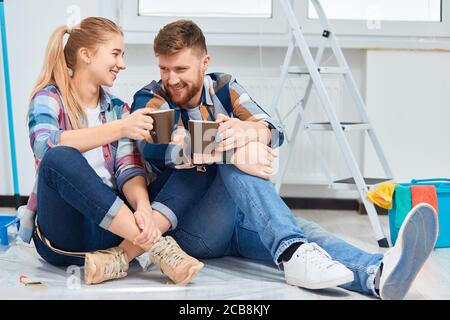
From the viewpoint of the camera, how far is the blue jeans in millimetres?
1554

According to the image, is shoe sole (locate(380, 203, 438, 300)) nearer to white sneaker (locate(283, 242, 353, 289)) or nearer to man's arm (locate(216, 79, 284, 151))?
white sneaker (locate(283, 242, 353, 289))

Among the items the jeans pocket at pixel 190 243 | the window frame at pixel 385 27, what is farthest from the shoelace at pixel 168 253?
the window frame at pixel 385 27

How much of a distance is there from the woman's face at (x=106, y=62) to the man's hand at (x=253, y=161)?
1.39 ft

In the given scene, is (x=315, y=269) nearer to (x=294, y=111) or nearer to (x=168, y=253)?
(x=168, y=253)

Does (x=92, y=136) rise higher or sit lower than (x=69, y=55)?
lower

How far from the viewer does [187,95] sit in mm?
1785

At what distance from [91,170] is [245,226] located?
0.47m

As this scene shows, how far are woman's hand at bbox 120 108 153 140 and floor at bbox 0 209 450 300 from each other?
36 cm

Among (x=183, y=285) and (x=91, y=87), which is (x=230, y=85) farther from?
(x=183, y=285)

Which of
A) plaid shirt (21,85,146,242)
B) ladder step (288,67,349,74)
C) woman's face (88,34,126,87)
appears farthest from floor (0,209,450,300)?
ladder step (288,67,349,74)

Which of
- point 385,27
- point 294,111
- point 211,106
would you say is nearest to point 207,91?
point 211,106
